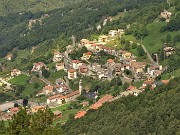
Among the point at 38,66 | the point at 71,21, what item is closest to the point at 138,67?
the point at 38,66

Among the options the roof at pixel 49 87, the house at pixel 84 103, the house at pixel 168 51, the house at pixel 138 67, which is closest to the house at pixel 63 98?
the house at pixel 84 103

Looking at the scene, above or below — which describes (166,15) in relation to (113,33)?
above

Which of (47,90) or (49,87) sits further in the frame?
(49,87)

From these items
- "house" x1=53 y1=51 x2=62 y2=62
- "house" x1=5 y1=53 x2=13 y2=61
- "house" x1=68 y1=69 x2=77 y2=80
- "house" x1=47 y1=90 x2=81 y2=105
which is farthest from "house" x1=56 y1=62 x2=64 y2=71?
"house" x1=5 y1=53 x2=13 y2=61

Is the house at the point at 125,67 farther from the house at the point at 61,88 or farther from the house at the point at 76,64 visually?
the house at the point at 61,88

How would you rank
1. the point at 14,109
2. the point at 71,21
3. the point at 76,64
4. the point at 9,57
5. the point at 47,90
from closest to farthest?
the point at 14,109, the point at 47,90, the point at 76,64, the point at 9,57, the point at 71,21

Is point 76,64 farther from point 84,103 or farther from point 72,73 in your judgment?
point 84,103

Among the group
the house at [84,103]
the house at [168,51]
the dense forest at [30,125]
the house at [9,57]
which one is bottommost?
the house at [9,57]
